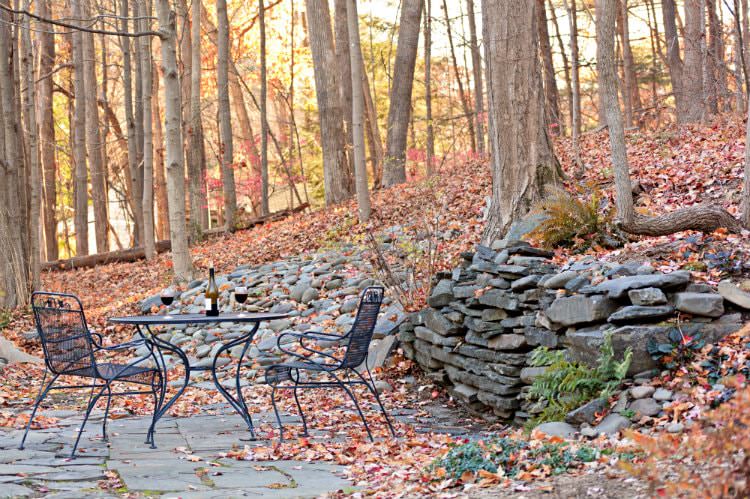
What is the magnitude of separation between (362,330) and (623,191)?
278cm

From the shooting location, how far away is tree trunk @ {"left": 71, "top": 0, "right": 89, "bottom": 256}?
1694 cm

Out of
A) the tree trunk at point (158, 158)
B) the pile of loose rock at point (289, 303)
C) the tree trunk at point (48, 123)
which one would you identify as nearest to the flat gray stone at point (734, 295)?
the pile of loose rock at point (289, 303)

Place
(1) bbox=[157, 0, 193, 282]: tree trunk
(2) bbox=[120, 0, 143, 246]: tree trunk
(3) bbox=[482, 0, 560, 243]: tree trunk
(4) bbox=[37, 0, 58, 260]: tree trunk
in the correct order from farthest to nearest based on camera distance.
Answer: (4) bbox=[37, 0, 58, 260]: tree trunk, (2) bbox=[120, 0, 143, 246]: tree trunk, (1) bbox=[157, 0, 193, 282]: tree trunk, (3) bbox=[482, 0, 560, 243]: tree trunk

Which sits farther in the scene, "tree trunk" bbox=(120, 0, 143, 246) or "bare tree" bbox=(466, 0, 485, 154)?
"bare tree" bbox=(466, 0, 485, 154)

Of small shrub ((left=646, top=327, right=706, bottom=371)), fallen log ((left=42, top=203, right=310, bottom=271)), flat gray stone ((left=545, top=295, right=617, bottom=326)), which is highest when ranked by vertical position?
fallen log ((left=42, top=203, right=310, bottom=271))

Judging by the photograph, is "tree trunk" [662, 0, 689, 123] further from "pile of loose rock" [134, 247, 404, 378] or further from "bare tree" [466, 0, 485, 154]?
"pile of loose rock" [134, 247, 404, 378]

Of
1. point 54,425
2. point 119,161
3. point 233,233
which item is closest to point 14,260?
point 233,233

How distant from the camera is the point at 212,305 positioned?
19.6 ft

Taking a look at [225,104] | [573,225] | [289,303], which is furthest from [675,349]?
[225,104]

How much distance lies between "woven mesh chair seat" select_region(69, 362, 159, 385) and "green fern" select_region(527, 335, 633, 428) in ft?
8.22

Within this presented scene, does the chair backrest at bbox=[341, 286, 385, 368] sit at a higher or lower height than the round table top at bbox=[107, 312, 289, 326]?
lower

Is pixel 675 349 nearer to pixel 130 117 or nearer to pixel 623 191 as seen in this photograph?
pixel 623 191

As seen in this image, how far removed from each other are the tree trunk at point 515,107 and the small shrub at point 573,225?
1.58 m

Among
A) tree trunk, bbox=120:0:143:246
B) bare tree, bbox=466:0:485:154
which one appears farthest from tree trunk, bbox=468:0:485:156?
tree trunk, bbox=120:0:143:246
